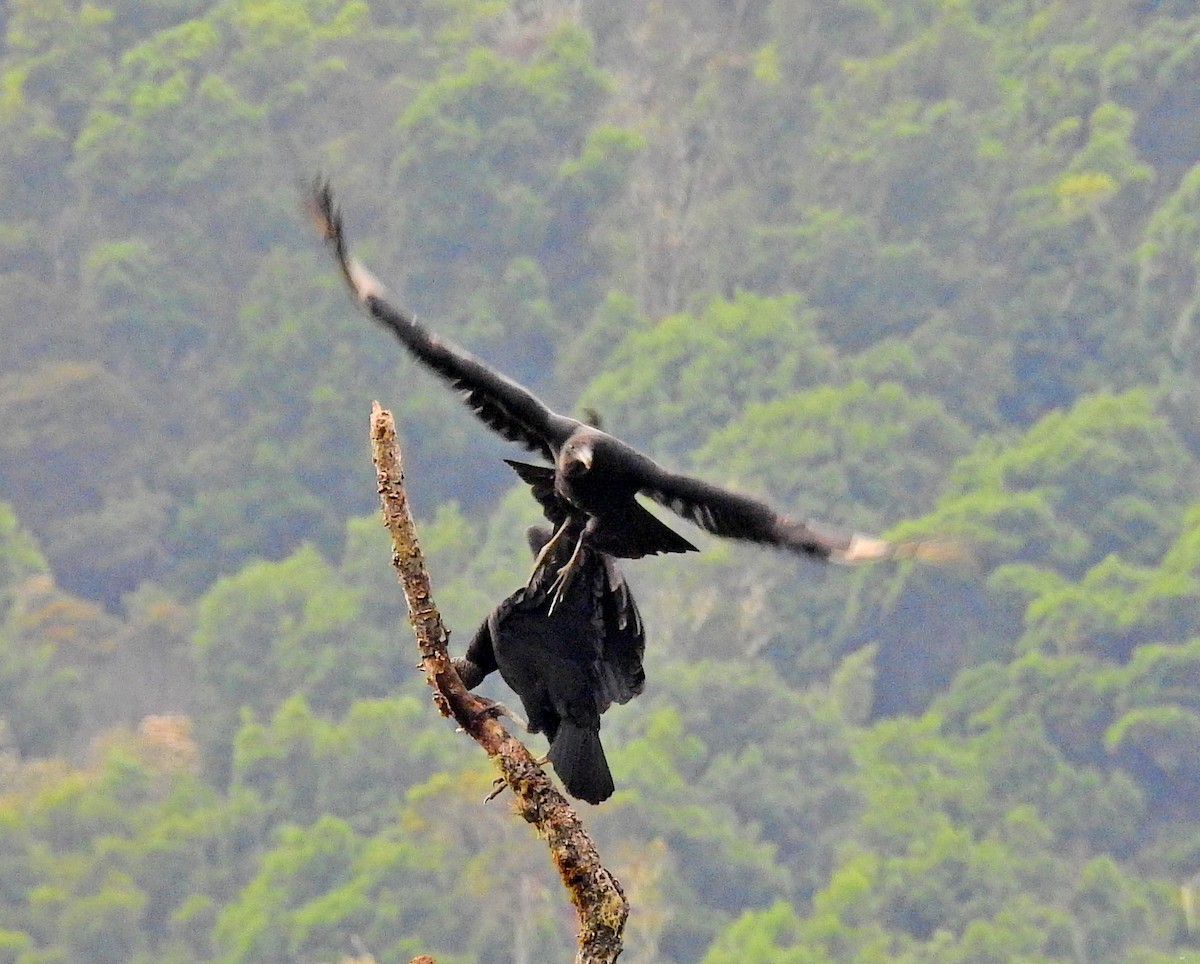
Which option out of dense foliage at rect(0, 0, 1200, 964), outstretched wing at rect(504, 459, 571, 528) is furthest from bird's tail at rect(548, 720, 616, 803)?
dense foliage at rect(0, 0, 1200, 964)

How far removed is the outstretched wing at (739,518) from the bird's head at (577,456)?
19 centimetres

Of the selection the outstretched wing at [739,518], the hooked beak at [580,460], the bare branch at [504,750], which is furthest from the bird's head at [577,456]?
the bare branch at [504,750]

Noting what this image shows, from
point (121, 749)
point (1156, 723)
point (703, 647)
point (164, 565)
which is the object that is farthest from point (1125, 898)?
point (164, 565)

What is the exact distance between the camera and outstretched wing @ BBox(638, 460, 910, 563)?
8.44 metres

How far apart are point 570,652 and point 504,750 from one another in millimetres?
1009

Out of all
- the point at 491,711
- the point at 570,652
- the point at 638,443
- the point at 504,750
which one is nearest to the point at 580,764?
the point at 570,652

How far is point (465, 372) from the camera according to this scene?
905 centimetres

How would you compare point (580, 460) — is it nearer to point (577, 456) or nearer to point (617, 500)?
point (577, 456)

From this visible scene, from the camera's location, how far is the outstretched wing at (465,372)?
29.3 ft

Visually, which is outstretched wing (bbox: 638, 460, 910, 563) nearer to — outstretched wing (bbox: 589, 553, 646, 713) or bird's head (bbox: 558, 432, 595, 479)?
bird's head (bbox: 558, 432, 595, 479)

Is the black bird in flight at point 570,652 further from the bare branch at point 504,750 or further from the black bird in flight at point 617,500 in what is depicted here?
the bare branch at point 504,750

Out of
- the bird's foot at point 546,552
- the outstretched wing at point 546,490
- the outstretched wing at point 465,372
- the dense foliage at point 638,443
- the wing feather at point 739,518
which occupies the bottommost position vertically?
the wing feather at point 739,518

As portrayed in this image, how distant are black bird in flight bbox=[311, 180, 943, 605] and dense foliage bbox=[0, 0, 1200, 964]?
133 ft

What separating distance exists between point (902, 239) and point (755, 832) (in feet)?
90.8
